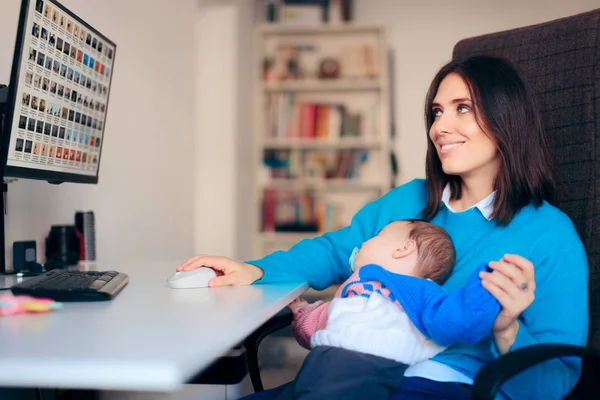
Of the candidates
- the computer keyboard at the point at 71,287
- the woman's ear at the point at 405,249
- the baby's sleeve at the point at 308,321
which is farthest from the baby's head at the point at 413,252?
the computer keyboard at the point at 71,287

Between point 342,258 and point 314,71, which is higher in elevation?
point 314,71

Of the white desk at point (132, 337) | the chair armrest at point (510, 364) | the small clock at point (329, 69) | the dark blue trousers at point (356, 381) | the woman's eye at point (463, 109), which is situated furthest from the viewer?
the small clock at point (329, 69)

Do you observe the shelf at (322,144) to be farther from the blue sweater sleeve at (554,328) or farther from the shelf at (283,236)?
the blue sweater sleeve at (554,328)

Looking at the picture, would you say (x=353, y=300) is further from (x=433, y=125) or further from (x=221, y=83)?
(x=221, y=83)

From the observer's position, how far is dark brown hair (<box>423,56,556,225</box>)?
1448mm

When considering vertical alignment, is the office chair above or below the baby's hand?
above

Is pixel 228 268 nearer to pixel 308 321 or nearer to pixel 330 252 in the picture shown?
pixel 308 321

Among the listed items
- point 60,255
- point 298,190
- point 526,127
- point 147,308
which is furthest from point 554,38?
point 298,190

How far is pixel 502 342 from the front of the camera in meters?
1.16

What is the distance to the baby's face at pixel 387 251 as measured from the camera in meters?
1.34

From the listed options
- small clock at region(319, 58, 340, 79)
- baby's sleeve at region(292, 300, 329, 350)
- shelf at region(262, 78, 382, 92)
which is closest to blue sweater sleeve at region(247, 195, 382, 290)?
baby's sleeve at region(292, 300, 329, 350)

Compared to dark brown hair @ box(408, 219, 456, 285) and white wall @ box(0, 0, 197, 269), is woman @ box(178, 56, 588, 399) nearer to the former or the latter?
dark brown hair @ box(408, 219, 456, 285)

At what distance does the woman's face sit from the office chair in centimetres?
19

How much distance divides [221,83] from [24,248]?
2.39 meters
